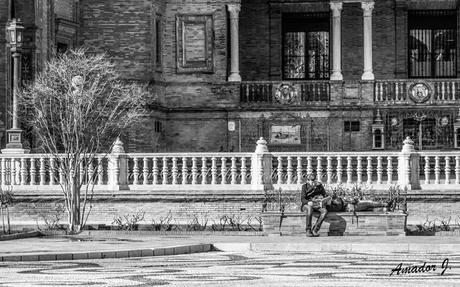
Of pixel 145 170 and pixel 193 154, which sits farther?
pixel 145 170

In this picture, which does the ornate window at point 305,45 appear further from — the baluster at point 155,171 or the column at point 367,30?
the baluster at point 155,171

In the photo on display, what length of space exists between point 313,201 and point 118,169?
24.7ft

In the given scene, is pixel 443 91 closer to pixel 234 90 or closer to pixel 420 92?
pixel 420 92

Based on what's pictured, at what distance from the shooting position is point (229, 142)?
49969mm

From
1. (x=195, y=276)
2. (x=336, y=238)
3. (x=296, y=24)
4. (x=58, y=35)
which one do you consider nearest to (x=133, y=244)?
(x=336, y=238)

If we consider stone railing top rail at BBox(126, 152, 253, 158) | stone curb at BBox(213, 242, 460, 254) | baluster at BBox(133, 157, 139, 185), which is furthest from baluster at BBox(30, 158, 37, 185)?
stone curb at BBox(213, 242, 460, 254)

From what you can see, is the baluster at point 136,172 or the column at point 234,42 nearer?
the baluster at point 136,172

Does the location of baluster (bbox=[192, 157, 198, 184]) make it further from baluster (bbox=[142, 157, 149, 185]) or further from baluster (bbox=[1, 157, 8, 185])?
baluster (bbox=[1, 157, 8, 185])

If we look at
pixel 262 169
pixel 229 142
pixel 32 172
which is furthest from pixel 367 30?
pixel 32 172

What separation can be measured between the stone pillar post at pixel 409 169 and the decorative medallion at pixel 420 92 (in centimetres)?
1125

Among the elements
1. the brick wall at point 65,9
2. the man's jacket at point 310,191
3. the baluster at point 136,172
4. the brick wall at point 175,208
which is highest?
the brick wall at point 65,9

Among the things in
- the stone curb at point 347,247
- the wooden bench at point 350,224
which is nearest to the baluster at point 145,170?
the wooden bench at point 350,224

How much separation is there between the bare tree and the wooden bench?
484 centimetres

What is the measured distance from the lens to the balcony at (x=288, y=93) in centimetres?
4988
